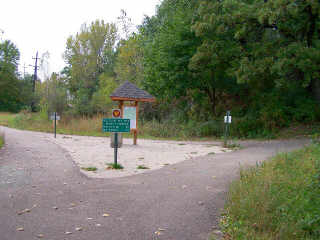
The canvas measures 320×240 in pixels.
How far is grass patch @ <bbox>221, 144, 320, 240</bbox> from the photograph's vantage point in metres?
4.59

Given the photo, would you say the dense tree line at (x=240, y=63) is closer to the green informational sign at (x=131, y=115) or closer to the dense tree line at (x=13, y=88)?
the green informational sign at (x=131, y=115)

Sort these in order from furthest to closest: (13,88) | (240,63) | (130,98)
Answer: (13,88) → (240,63) → (130,98)

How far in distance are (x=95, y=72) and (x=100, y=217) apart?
4297 centimetres

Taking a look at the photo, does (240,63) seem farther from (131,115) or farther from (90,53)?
(90,53)

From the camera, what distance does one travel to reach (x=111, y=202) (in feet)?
21.5

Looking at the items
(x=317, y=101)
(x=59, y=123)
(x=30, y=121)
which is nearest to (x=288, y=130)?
(x=317, y=101)

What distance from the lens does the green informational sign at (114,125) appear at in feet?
33.2

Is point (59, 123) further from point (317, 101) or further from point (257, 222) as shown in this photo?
point (257, 222)

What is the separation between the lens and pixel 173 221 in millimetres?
5477

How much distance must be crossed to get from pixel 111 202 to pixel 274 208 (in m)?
2.96

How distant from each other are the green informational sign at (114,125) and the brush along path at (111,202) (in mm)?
1523

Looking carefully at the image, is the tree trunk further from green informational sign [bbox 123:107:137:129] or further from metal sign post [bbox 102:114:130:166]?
metal sign post [bbox 102:114:130:166]

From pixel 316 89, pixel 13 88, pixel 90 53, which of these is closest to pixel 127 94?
pixel 316 89

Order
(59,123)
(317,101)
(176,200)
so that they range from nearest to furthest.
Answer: (176,200) < (317,101) < (59,123)
